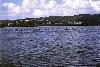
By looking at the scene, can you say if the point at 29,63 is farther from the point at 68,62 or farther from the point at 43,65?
the point at 68,62

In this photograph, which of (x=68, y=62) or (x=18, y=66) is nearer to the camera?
(x=18, y=66)

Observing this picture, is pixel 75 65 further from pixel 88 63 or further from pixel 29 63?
pixel 29 63

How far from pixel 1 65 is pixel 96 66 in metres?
12.6

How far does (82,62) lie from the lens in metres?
22.8

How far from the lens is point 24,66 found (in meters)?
20.9

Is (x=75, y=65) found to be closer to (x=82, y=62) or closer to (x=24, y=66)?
(x=82, y=62)

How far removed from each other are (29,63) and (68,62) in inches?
216

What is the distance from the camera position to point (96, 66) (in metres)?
20.7

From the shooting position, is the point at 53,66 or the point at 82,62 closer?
the point at 53,66

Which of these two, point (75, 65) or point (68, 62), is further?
point (68, 62)

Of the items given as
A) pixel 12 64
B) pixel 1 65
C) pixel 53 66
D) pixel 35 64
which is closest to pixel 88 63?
pixel 53 66

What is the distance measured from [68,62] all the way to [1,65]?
9.25 meters

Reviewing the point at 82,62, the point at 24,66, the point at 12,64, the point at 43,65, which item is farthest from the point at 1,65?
the point at 82,62

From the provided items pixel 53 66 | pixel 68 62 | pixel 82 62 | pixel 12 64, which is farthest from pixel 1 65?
pixel 82 62
